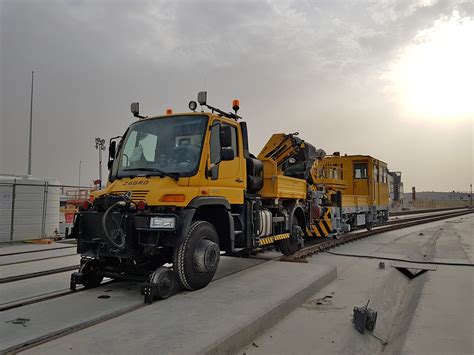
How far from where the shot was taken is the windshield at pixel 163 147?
5836mm

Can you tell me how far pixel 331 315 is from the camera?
5371mm

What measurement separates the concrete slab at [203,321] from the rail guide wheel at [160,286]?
5.7 inches

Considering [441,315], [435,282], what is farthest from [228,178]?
[435,282]

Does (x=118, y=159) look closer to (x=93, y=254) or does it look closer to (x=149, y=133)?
(x=149, y=133)

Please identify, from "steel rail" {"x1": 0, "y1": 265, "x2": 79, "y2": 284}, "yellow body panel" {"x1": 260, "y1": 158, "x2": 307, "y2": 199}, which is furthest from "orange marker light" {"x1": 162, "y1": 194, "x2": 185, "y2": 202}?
"steel rail" {"x1": 0, "y1": 265, "x2": 79, "y2": 284}

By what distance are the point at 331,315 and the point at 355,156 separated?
1252 centimetres

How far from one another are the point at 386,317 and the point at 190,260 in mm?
3133

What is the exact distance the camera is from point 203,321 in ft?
13.6

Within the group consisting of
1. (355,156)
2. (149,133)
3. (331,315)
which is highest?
(355,156)

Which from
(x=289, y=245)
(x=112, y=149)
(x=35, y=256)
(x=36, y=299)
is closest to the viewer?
(x=36, y=299)

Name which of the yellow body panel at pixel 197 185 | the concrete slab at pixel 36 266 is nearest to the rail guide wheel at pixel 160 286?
the yellow body panel at pixel 197 185

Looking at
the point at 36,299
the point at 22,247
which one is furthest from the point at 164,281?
the point at 22,247

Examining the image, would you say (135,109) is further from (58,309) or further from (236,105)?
(58,309)

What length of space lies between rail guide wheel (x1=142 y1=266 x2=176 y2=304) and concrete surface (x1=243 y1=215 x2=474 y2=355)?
144cm
